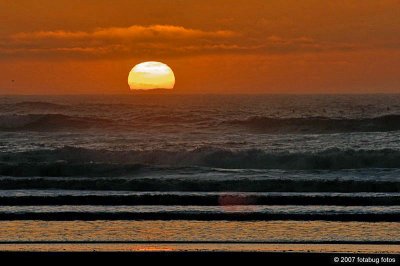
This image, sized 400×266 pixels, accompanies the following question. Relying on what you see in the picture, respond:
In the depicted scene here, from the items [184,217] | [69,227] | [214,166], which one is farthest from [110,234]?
[214,166]

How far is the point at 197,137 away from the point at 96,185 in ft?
73.9

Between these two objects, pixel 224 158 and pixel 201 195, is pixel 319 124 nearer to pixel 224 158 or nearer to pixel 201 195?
pixel 224 158

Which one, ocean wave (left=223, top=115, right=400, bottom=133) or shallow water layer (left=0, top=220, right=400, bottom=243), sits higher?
ocean wave (left=223, top=115, right=400, bottom=133)

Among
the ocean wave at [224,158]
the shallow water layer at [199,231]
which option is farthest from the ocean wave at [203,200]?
the ocean wave at [224,158]

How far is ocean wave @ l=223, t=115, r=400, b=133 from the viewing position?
52.6m

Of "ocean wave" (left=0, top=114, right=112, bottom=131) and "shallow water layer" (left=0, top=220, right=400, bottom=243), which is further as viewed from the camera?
"ocean wave" (left=0, top=114, right=112, bottom=131)

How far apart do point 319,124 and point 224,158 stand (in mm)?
24447

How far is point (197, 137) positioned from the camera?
147 ft

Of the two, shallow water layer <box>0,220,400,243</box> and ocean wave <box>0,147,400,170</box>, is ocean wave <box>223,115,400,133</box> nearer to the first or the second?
ocean wave <box>0,147,400,170</box>

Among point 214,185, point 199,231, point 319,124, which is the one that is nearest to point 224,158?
point 214,185

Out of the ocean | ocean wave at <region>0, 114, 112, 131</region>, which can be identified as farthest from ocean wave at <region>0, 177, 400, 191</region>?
ocean wave at <region>0, 114, 112, 131</region>

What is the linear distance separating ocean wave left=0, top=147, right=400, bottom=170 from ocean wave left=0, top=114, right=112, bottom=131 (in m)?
21.2

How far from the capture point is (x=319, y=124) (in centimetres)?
5522

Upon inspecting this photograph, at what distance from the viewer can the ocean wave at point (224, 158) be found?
98.8 ft
